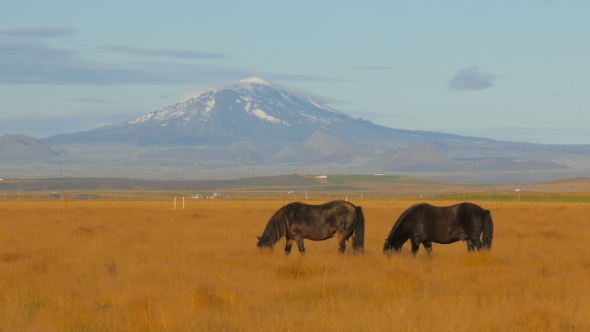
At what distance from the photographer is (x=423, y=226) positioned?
18766 mm

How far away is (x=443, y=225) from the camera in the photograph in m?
18.7

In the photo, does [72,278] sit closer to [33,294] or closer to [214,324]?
[33,294]

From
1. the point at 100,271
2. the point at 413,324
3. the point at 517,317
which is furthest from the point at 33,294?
the point at 517,317

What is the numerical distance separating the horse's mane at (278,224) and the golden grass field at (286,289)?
49 cm

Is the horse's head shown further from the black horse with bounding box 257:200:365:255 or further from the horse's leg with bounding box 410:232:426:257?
the horse's leg with bounding box 410:232:426:257

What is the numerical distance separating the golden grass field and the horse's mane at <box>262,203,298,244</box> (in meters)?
0.49

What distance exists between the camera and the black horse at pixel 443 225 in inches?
737

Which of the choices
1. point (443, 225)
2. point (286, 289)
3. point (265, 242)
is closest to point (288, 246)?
point (265, 242)

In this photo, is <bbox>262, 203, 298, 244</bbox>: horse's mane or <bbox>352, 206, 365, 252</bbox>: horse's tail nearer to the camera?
<bbox>262, 203, 298, 244</bbox>: horse's mane

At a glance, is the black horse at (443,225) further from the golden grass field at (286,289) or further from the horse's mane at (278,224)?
the horse's mane at (278,224)

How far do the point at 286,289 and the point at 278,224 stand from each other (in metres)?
5.78

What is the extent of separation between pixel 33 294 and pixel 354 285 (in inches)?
211

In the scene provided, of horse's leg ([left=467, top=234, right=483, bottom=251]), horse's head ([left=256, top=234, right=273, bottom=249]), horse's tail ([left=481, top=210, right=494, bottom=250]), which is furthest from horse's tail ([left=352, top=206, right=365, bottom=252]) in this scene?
horse's tail ([left=481, top=210, right=494, bottom=250])

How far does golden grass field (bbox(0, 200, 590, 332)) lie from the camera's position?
11.1m
